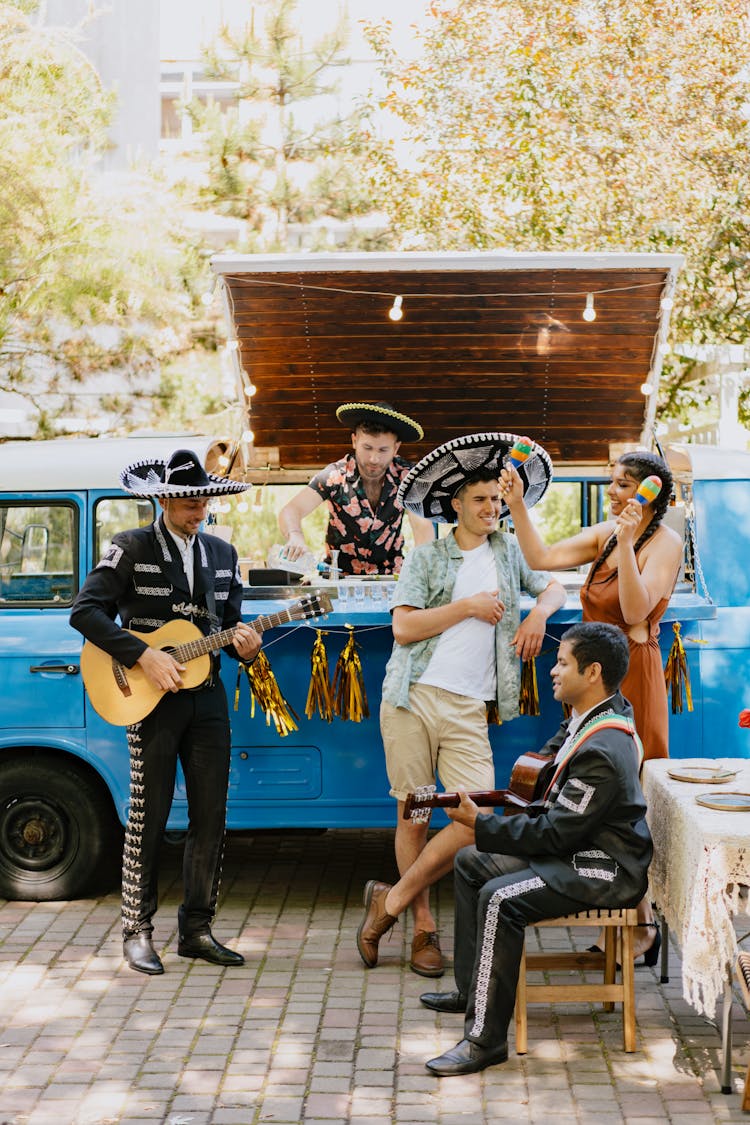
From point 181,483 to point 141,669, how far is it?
0.76m

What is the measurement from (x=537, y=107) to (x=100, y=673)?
9.90 meters

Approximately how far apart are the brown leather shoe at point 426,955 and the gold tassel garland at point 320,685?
100 cm

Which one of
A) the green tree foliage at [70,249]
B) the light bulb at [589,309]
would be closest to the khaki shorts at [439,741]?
the light bulb at [589,309]

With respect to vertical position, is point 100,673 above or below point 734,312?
below

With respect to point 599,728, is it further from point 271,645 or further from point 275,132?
point 275,132

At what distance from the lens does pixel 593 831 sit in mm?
4438

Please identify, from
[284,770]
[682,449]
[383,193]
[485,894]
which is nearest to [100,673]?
[284,770]

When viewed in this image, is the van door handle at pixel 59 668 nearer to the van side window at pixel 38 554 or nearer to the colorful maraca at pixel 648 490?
the van side window at pixel 38 554

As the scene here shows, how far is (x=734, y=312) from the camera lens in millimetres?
13219

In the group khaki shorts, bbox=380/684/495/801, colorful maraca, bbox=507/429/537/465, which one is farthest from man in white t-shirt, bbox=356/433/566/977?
colorful maraca, bbox=507/429/537/465

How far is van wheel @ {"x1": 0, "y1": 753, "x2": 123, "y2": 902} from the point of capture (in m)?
6.24

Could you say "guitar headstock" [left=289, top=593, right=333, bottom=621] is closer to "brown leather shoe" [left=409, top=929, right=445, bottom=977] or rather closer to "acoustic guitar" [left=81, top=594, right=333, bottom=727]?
"acoustic guitar" [left=81, top=594, right=333, bottom=727]

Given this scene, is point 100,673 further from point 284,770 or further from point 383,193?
point 383,193

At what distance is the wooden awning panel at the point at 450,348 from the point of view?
267 inches
